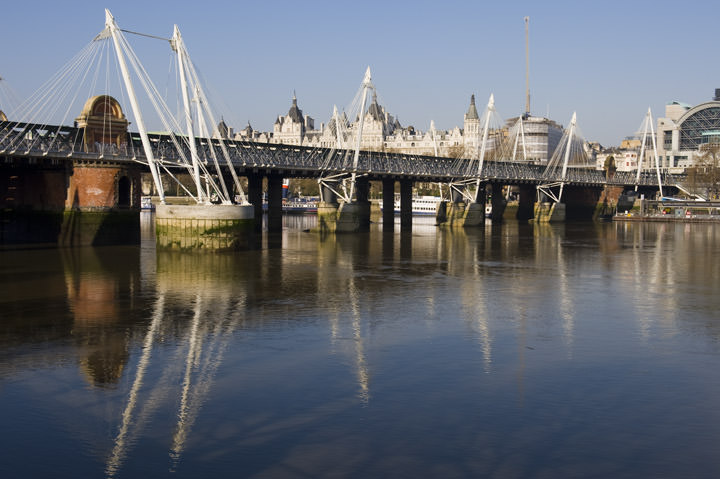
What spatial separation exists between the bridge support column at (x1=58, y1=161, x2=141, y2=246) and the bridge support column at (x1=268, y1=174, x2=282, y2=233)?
2100cm

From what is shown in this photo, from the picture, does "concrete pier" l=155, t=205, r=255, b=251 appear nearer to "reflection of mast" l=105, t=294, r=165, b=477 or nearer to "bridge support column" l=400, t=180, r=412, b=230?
"reflection of mast" l=105, t=294, r=165, b=477

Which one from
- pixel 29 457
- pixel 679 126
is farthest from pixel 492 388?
pixel 679 126

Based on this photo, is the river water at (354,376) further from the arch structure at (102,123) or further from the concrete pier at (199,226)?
the arch structure at (102,123)

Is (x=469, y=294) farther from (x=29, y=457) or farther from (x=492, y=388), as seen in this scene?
(x=29, y=457)

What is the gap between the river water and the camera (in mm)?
14297

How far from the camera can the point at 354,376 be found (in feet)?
64.6

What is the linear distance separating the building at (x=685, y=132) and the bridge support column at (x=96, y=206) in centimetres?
13477

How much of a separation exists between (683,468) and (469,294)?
20.9m

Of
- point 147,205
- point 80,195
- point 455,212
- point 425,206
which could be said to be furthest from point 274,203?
point 147,205

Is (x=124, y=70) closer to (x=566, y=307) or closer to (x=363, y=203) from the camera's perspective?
(x=566, y=307)

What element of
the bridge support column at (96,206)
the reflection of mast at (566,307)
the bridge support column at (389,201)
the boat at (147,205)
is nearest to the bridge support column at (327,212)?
the bridge support column at (389,201)

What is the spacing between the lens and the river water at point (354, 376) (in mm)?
14297

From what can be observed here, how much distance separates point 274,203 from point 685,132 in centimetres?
12790

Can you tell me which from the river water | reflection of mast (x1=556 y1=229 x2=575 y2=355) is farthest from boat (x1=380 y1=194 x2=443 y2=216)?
the river water
